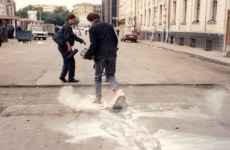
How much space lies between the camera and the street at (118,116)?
17.5ft

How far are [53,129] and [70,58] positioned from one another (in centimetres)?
437

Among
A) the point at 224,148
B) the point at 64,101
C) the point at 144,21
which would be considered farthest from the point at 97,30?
the point at 144,21

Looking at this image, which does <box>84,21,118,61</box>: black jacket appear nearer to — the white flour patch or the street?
the street

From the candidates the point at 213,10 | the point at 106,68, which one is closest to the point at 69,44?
the point at 106,68

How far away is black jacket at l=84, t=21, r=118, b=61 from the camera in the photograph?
7402mm

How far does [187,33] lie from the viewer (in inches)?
1229

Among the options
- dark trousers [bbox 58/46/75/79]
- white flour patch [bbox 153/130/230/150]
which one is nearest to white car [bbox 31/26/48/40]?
dark trousers [bbox 58/46/75/79]

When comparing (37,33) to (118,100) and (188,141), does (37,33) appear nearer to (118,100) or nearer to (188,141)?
(118,100)

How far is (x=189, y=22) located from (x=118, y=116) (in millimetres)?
25381

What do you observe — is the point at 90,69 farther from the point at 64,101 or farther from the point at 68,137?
the point at 68,137

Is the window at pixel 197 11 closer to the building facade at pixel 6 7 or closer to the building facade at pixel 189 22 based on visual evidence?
the building facade at pixel 189 22

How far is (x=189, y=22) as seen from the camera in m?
30.8

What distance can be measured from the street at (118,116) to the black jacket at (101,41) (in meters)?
1.13

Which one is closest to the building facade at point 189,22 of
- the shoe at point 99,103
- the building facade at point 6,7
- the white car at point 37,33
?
the white car at point 37,33
